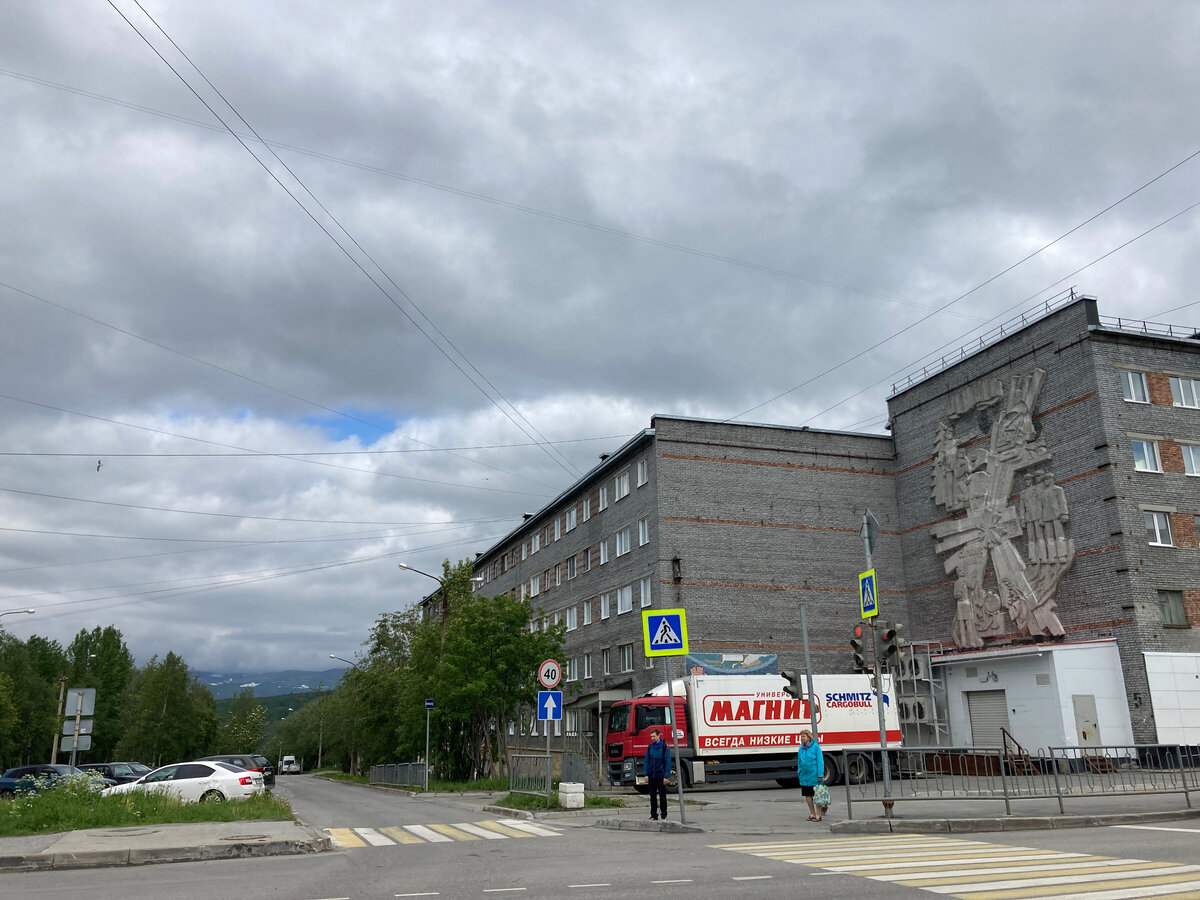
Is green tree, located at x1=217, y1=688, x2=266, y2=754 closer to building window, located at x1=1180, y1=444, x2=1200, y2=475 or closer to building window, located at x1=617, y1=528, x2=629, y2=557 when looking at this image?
building window, located at x1=617, y1=528, x2=629, y2=557

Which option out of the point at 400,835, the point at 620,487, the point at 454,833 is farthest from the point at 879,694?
the point at 620,487

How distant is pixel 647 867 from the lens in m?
11.2

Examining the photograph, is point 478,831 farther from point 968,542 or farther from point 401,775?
point 401,775

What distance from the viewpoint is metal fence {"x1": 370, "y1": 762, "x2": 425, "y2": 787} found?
42.1m

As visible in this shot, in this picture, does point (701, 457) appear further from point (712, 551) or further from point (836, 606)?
point (836, 606)

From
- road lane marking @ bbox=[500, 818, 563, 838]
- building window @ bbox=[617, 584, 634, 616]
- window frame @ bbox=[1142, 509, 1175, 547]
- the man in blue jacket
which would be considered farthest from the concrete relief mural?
road lane marking @ bbox=[500, 818, 563, 838]

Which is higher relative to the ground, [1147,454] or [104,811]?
[1147,454]

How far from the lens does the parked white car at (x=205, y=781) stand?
75.5 ft

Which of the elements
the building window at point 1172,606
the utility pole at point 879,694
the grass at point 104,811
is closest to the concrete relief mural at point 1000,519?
the building window at point 1172,606

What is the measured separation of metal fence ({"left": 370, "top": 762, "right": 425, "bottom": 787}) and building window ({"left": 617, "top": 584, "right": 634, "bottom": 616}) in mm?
11476

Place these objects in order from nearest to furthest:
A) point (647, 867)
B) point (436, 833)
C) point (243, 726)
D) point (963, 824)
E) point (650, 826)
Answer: point (647, 867)
point (963, 824)
point (650, 826)
point (436, 833)
point (243, 726)

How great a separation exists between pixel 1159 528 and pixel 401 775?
1404 inches

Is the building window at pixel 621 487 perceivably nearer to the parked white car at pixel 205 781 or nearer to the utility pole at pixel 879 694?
the parked white car at pixel 205 781

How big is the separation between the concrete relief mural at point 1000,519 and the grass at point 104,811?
2839 centimetres
